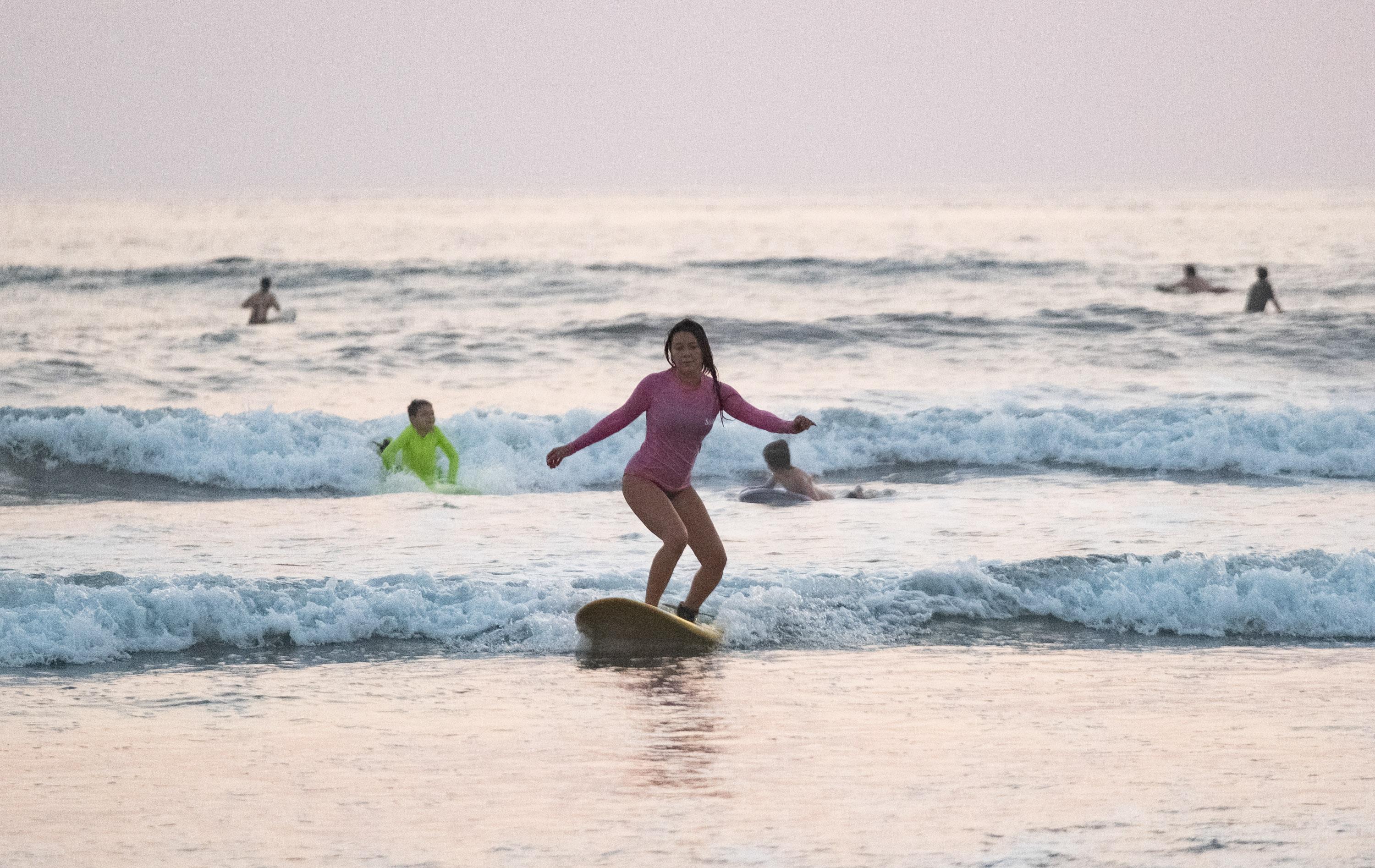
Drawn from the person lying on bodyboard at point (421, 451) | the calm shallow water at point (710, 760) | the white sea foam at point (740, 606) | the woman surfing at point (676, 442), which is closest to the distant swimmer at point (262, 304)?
the person lying on bodyboard at point (421, 451)

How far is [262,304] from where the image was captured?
89.5 ft

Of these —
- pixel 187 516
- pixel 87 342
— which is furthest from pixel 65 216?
pixel 187 516

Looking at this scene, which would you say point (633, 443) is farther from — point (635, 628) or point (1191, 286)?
point (1191, 286)

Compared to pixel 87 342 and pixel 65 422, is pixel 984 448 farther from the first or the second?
pixel 87 342

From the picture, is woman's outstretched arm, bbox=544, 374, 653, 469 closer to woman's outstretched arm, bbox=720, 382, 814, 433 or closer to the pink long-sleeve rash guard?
the pink long-sleeve rash guard

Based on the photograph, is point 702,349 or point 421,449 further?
point 421,449

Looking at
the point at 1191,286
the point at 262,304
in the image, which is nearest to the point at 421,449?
the point at 262,304

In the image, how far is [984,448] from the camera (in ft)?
51.2

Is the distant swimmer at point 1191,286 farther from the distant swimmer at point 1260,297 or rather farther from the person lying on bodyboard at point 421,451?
the person lying on bodyboard at point 421,451

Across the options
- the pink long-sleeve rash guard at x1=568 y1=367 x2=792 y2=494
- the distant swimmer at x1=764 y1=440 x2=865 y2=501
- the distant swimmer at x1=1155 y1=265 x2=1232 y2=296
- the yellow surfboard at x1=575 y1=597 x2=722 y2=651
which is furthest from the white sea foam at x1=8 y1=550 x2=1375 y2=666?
the distant swimmer at x1=1155 y1=265 x2=1232 y2=296

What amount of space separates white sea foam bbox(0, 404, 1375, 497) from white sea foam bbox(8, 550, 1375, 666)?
5.59m

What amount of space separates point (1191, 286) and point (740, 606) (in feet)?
84.0

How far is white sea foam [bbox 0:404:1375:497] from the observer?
1469cm

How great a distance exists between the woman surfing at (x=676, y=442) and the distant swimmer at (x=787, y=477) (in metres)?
4.92
